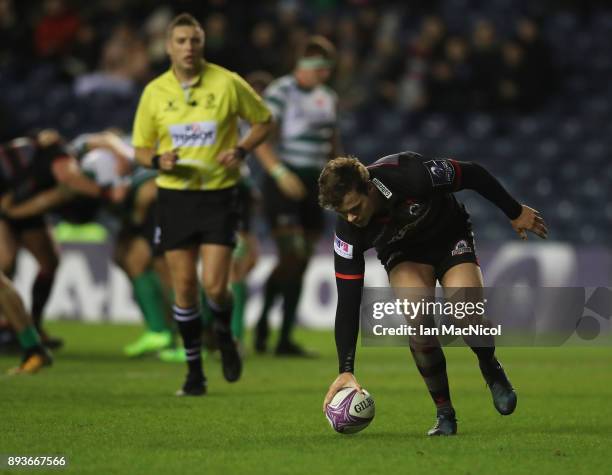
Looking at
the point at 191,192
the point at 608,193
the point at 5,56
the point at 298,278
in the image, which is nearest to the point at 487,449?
the point at 191,192

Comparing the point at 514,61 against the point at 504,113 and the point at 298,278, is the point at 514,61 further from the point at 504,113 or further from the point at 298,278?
the point at 298,278

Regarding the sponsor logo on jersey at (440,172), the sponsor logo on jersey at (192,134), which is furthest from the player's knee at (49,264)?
the sponsor logo on jersey at (440,172)

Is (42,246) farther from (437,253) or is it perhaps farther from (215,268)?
(437,253)

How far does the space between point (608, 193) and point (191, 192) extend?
9615 mm

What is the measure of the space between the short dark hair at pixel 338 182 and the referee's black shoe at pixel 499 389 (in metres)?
1.30

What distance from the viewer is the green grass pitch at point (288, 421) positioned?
221 inches

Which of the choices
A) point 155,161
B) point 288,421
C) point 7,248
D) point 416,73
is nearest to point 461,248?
point 288,421

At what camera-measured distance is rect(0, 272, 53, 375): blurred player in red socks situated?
30.7 feet

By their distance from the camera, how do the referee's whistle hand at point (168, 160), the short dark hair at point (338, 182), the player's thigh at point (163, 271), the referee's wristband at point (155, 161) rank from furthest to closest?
the player's thigh at point (163, 271)
the referee's wristband at point (155, 161)
the referee's whistle hand at point (168, 160)
the short dark hair at point (338, 182)

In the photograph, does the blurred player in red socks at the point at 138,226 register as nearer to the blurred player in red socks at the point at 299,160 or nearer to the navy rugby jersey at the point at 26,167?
the navy rugby jersey at the point at 26,167

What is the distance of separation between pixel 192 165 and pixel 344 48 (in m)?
9.98

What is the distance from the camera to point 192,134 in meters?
8.42

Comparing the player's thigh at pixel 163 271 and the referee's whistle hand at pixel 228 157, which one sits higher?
the referee's whistle hand at pixel 228 157

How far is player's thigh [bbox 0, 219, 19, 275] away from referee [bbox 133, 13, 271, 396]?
10.5 feet
